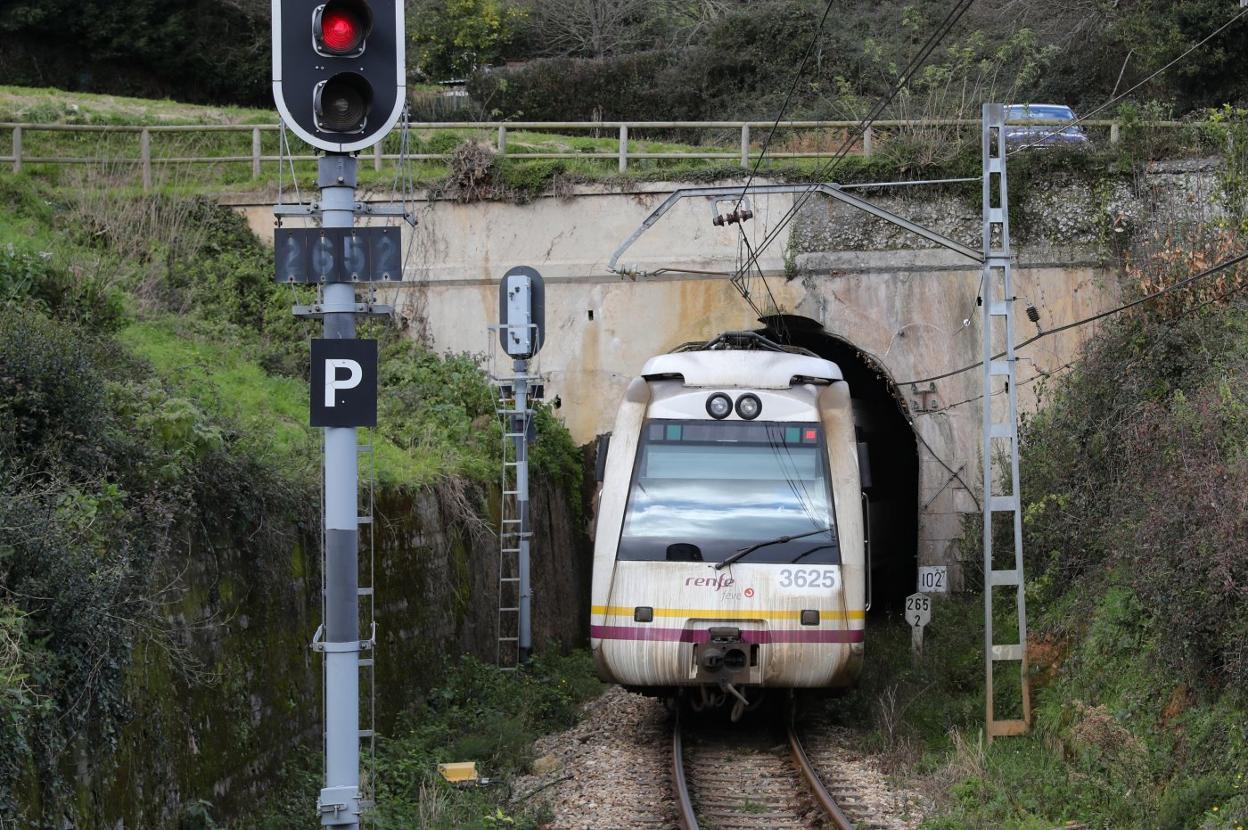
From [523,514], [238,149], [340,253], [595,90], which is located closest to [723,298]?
[523,514]

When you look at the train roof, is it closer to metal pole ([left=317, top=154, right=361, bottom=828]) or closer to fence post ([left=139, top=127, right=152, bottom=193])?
metal pole ([left=317, top=154, right=361, bottom=828])

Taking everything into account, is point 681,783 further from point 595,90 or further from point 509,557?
point 595,90

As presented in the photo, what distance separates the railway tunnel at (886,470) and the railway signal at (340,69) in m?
15.7

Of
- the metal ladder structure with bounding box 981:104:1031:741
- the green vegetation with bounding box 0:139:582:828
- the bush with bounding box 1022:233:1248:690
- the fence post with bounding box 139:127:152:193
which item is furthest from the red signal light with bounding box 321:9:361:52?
the fence post with bounding box 139:127:152:193

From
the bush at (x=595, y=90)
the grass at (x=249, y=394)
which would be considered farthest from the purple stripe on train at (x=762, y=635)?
the bush at (x=595, y=90)

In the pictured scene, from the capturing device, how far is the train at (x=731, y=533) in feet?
40.0

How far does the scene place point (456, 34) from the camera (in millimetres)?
38062

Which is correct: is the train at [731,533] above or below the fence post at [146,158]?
below

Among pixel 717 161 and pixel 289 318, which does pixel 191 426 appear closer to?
pixel 289 318

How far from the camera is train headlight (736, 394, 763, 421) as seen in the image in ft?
42.8

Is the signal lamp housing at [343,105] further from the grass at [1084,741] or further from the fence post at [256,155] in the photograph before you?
the fence post at [256,155]

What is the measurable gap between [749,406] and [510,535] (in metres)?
4.49

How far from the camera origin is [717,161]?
2366 centimetres

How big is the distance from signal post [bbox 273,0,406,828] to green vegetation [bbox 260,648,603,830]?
2209 millimetres
